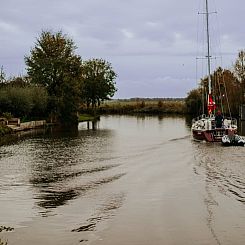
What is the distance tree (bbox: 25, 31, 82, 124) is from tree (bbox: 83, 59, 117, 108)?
104ft

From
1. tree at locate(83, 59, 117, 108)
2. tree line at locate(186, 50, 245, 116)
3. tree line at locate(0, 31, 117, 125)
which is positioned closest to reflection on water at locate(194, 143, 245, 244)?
tree line at locate(0, 31, 117, 125)

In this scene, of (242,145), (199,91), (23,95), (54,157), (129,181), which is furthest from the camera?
(199,91)

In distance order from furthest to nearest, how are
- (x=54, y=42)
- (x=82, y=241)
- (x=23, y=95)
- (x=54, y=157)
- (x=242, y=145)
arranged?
(x=54, y=42), (x=23, y=95), (x=242, y=145), (x=54, y=157), (x=82, y=241)

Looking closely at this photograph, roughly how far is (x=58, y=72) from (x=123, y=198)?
165 feet

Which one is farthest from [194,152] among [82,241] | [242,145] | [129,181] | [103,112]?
[103,112]

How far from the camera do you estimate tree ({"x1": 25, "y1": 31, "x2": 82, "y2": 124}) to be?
62.9 m

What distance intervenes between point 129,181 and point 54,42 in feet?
163

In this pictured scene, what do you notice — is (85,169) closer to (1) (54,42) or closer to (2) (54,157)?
(2) (54,157)

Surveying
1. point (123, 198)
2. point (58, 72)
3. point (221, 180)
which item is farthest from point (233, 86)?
point (123, 198)

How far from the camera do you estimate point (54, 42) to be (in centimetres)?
6562

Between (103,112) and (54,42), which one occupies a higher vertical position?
(54,42)

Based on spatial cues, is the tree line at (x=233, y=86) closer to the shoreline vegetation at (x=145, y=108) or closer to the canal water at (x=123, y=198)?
the shoreline vegetation at (x=145, y=108)

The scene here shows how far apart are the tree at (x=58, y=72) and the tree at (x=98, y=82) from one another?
31.7 meters

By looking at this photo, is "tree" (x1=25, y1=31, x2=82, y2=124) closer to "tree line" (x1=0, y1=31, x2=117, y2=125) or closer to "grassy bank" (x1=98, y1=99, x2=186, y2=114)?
"tree line" (x1=0, y1=31, x2=117, y2=125)
